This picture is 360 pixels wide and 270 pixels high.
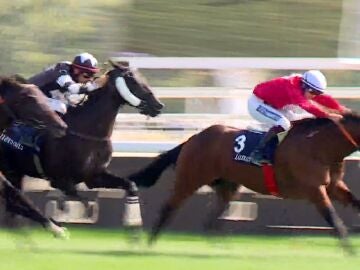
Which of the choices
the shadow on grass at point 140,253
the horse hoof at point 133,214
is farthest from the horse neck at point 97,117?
the shadow on grass at point 140,253

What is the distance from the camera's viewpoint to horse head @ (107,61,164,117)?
524 inches

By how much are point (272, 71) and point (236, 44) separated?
360 inches

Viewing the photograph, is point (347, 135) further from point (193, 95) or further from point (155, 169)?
point (193, 95)

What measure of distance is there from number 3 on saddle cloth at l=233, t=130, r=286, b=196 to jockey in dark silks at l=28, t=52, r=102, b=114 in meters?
1.69

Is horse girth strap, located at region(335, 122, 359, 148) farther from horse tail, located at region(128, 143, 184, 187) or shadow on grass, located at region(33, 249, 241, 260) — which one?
horse tail, located at region(128, 143, 184, 187)

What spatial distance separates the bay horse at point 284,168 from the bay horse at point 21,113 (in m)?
1.48

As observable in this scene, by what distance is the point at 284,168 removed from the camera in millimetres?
12492

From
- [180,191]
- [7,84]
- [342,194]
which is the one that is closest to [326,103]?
[342,194]

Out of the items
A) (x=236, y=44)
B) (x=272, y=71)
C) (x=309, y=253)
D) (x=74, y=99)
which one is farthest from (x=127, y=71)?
(x=236, y=44)

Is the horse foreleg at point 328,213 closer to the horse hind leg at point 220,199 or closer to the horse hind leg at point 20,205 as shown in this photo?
the horse hind leg at point 220,199

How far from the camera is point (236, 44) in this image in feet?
86.0

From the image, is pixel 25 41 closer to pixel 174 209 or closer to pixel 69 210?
pixel 69 210

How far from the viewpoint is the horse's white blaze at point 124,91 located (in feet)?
43.6

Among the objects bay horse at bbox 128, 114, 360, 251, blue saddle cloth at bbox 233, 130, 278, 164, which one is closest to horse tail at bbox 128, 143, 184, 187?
bay horse at bbox 128, 114, 360, 251
